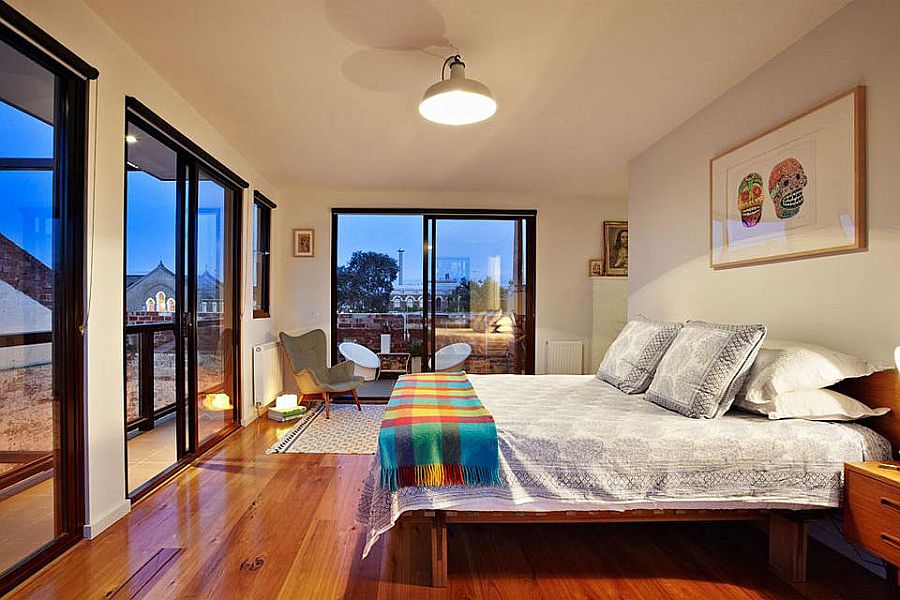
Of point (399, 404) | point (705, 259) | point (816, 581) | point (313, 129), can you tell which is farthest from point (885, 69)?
point (313, 129)

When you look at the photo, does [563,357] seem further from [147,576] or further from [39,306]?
[39,306]

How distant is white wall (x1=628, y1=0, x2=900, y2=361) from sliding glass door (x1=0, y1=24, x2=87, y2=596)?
3.53 metres

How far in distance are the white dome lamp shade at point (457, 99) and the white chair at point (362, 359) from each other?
3691 millimetres

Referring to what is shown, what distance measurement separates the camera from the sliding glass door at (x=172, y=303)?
300cm

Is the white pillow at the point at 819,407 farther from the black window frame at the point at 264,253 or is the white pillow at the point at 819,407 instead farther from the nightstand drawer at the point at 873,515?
the black window frame at the point at 264,253

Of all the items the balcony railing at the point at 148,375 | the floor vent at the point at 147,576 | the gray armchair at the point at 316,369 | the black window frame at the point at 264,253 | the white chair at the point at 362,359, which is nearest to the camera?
the floor vent at the point at 147,576

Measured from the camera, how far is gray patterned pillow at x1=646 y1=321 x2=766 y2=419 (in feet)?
7.58

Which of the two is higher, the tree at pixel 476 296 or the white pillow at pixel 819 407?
the tree at pixel 476 296

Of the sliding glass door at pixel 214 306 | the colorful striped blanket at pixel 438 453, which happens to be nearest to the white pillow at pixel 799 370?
the colorful striped blanket at pixel 438 453

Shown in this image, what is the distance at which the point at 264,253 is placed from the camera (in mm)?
5469

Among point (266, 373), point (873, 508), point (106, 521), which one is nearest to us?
point (873, 508)

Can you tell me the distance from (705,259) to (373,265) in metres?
3.79

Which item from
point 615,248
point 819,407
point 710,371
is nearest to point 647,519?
point 710,371

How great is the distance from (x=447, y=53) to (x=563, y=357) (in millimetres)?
4156
